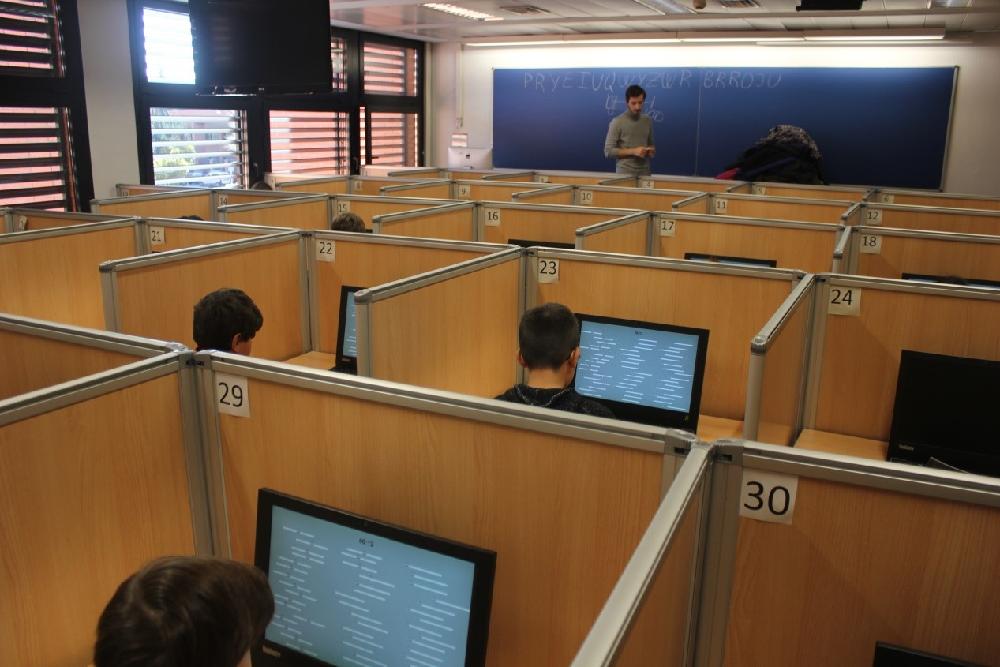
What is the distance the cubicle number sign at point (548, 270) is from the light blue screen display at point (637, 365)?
9.5 inches

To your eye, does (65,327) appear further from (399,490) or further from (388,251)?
(388,251)

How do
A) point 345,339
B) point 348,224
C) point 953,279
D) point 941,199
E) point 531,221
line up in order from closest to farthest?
point 953,279 < point 345,339 < point 348,224 < point 531,221 < point 941,199

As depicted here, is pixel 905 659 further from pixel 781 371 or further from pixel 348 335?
pixel 348 335

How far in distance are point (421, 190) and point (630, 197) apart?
1409 millimetres

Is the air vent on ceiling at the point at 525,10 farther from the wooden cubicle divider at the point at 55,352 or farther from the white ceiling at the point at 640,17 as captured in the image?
the wooden cubicle divider at the point at 55,352

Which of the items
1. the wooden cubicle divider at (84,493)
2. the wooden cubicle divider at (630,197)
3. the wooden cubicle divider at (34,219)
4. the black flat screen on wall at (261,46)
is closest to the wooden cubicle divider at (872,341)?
the wooden cubicle divider at (84,493)

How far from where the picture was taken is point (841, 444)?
2441 millimetres

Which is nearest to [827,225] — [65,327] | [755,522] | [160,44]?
[755,522]

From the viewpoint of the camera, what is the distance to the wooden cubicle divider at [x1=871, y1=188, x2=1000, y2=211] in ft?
16.3

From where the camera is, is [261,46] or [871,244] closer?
[871,244]

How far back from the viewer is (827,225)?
3.43m

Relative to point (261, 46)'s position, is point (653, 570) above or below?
below

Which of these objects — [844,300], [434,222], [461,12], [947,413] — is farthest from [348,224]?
[461,12]

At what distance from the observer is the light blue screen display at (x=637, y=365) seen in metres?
2.49
